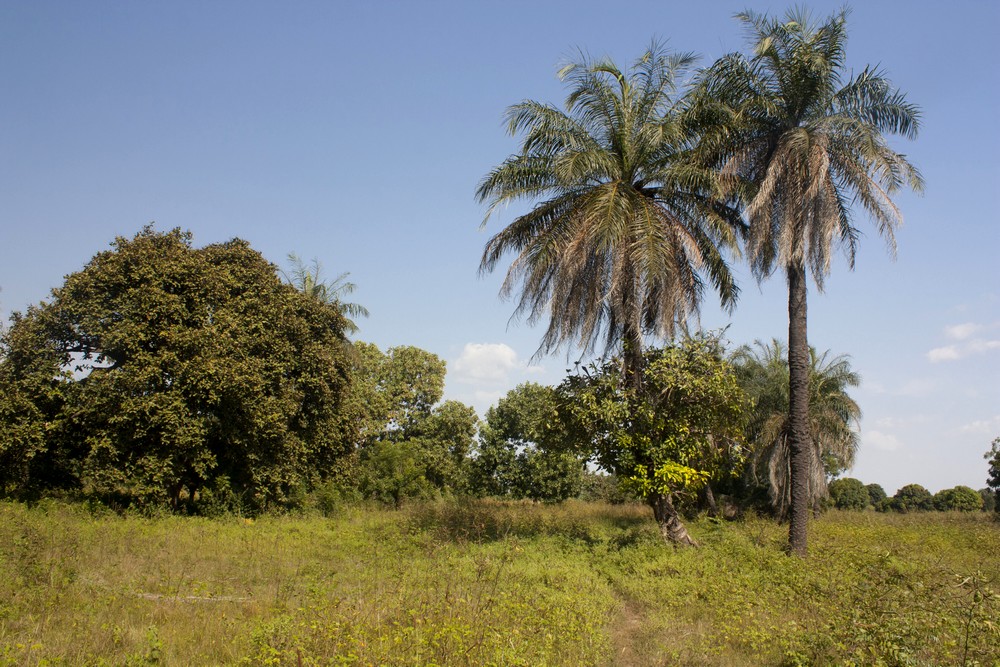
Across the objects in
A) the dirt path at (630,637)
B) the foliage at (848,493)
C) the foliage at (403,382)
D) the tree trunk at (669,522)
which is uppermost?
the foliage at (403,382)

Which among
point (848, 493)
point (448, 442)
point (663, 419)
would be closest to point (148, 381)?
point (663, 419)

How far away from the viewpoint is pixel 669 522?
1545 centimetres

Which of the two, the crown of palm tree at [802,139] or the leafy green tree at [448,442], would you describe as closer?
the crown of palm tree at [802,139]

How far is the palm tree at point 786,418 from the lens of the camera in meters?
25.2

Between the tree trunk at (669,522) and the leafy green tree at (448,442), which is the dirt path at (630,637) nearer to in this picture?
the tree trunk at (669,522)

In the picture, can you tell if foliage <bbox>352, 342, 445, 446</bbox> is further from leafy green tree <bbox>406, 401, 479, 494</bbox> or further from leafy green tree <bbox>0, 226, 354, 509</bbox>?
leafy green tree <bbox>0, 226, 354, 509</bbox>

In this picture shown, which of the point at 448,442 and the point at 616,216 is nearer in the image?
the point at 616,216

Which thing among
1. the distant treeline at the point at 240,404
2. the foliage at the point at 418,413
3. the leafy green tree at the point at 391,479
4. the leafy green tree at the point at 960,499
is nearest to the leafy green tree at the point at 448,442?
the foliage at the point at 418,413

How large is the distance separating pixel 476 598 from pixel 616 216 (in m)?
8.77

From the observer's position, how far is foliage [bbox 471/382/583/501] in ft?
125

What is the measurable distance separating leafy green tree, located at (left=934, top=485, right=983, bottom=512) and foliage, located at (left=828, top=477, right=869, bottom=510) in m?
5.22

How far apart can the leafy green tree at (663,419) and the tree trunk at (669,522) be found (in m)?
0.02

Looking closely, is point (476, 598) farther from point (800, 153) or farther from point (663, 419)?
point (800, 153)

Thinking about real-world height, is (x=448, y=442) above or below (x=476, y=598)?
above
